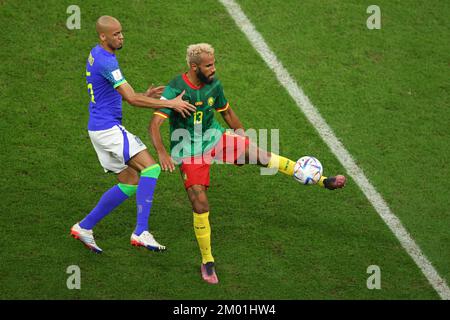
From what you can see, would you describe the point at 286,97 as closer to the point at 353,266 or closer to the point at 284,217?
the point at 284,217

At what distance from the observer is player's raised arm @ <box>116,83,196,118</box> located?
8.34 meters

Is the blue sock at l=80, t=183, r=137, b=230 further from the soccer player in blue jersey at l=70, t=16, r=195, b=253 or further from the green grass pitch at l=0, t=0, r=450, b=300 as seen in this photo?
the green grass pitch at l=0, t=0, r=450, b=300

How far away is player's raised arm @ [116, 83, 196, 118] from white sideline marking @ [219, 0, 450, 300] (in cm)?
253

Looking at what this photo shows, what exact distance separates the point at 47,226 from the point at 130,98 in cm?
181

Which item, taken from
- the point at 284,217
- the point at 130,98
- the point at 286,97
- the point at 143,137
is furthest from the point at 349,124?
the point at 130,98

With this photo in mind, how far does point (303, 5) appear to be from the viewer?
12031mm

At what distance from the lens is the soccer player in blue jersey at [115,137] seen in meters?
8.48

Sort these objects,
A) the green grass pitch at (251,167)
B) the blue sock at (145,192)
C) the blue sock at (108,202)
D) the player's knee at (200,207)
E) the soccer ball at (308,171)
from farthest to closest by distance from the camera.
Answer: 1. the soccer ball at (308,171)
2. the blue sock at (108,202)
3. the green grass pitch at (251,167)
4. the blue sock at (145,192)
5. the player's knee at (200,207)

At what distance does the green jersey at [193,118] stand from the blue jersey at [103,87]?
0.54 m

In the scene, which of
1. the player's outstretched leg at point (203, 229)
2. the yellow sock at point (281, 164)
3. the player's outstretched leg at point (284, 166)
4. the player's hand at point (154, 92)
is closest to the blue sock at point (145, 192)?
the player's outstretched leg at point (203, 229)

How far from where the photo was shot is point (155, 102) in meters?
8.37

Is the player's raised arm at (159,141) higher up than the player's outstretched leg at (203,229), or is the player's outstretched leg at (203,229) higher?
the player's raised arm at (159,141)

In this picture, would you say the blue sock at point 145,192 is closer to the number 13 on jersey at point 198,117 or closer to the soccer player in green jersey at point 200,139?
the soccer player in green jersey at point 200,139
